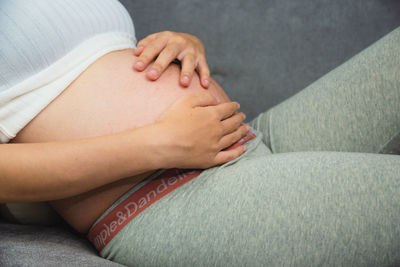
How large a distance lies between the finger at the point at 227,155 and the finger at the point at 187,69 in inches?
6.3

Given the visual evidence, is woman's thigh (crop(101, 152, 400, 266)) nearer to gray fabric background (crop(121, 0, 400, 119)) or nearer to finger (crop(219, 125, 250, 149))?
finger (crop(219, 125, 250, 149))

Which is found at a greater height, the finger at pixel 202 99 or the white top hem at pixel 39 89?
the white top hem at pixel 39 89

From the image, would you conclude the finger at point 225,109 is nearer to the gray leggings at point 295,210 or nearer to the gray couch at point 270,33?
the gray leggings at point 295,210

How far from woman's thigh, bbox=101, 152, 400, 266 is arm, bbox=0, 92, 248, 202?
0.23 feet

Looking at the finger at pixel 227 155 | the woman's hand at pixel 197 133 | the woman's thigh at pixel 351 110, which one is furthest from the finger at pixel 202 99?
the woman's thigh at pixel 351 110

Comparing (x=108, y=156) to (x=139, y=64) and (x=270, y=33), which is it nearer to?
(x=139, y=64)

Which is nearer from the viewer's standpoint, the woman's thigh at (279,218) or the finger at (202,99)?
the woman's thigh at (279,218)

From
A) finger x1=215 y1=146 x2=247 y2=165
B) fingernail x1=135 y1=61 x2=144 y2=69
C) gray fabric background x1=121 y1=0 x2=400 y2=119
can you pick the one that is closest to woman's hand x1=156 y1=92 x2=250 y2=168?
finger x1=215 y1=146 x2=247 y2=165

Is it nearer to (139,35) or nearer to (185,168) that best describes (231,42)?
(139,35)

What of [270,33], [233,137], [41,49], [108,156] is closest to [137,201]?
[108,156]

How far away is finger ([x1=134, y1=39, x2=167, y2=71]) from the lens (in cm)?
69

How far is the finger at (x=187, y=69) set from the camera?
0.69m

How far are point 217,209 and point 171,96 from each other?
0.24 m

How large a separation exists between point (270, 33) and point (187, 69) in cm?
64
